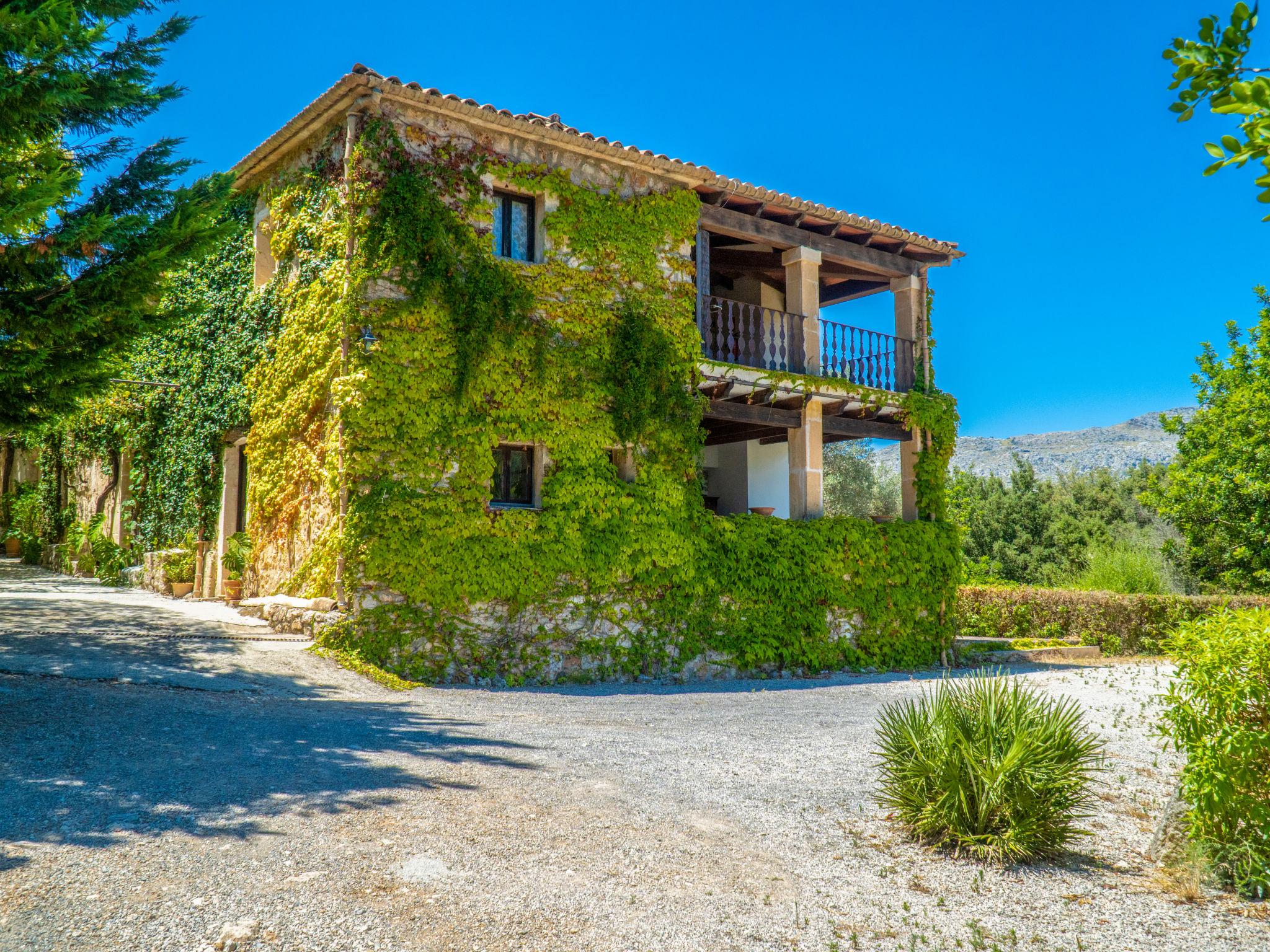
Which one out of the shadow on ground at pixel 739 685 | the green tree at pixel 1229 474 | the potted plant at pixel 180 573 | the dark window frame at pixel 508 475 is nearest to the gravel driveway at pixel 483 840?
the shadow on ground at pixel 739 685

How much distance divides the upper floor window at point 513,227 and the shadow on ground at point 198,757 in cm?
643

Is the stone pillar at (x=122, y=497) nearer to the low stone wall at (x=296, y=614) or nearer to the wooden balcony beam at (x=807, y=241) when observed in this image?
the low stone wall at (x=296, y=614)

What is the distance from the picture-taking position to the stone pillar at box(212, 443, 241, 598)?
46.9ft

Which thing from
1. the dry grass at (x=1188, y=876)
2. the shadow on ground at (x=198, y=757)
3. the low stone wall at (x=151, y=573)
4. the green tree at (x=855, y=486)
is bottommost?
the dry grass at (x=1188, y=876)

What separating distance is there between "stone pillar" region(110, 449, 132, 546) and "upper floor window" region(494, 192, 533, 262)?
29.4 ft

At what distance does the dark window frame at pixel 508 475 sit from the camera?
12.0 metres

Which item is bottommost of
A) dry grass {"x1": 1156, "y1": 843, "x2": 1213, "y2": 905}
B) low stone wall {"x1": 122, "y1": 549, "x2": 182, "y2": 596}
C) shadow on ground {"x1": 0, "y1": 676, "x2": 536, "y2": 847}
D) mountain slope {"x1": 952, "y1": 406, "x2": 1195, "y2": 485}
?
dry grass {"x1": 1156, "y1": 843, "x2": 1213, "y2": 905}

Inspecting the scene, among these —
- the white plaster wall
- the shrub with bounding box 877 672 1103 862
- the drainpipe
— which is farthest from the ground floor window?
the shrub with bounding box 877 672 1103 862

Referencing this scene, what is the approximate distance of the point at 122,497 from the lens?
17.5m

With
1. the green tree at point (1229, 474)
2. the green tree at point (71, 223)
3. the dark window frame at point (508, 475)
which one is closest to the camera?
the green tree at point (71, 223)

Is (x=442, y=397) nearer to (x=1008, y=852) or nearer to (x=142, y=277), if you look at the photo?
(x=142, y=277)

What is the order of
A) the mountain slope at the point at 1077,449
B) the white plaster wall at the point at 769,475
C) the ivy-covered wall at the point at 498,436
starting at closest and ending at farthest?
the ivy-covered wall at the point at 498,436 → the white plaster wall at the point at 769,475 → the mountain slope at the point at 1077,449

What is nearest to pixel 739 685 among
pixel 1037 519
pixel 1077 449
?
pixel 1037 519

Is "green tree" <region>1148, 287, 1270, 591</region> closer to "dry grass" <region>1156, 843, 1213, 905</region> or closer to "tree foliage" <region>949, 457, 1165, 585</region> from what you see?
"tree foliage" <region>949, 457, 1165, 585</region>
